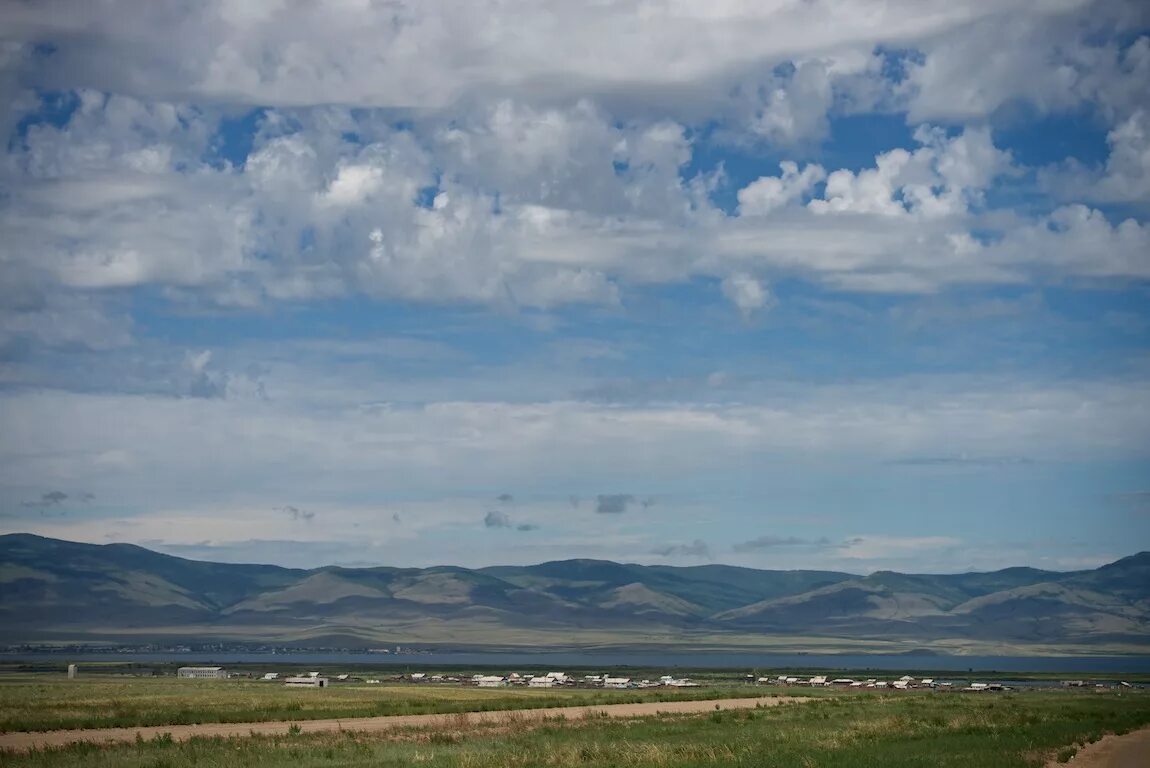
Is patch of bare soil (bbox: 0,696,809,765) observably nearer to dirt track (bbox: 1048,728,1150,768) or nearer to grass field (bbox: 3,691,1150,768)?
grass field (bbox: 3,691,1150,768)

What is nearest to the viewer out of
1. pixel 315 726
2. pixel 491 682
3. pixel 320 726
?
pixel 315 726

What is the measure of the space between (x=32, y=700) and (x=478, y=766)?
56942 millimetres

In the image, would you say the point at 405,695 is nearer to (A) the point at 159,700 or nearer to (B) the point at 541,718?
(A) the point at 159,700

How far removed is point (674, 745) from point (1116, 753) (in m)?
15.3

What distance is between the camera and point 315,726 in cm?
6356

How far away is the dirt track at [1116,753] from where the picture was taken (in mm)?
40206

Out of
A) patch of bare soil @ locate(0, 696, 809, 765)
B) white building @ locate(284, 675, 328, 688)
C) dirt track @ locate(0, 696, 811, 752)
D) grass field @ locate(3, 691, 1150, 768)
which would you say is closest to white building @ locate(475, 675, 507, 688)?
white building @ locate(284, 675, 328, 688)

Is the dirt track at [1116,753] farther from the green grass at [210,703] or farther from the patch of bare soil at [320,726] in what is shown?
the green grass at [210,703]

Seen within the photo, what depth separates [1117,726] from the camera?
194ft

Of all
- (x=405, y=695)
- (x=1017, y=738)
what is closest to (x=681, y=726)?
(x=1017, y=738)

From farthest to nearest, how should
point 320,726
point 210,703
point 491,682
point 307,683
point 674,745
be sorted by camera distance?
1. point 491,682
2. point 307,683
3. point 210,703
4. point 320,726
5. point 674,745

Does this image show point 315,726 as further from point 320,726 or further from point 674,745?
point 674,745

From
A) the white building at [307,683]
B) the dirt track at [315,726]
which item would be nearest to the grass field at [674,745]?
the dirt track at [315,726]

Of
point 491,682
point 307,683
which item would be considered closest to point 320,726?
point 307,683
